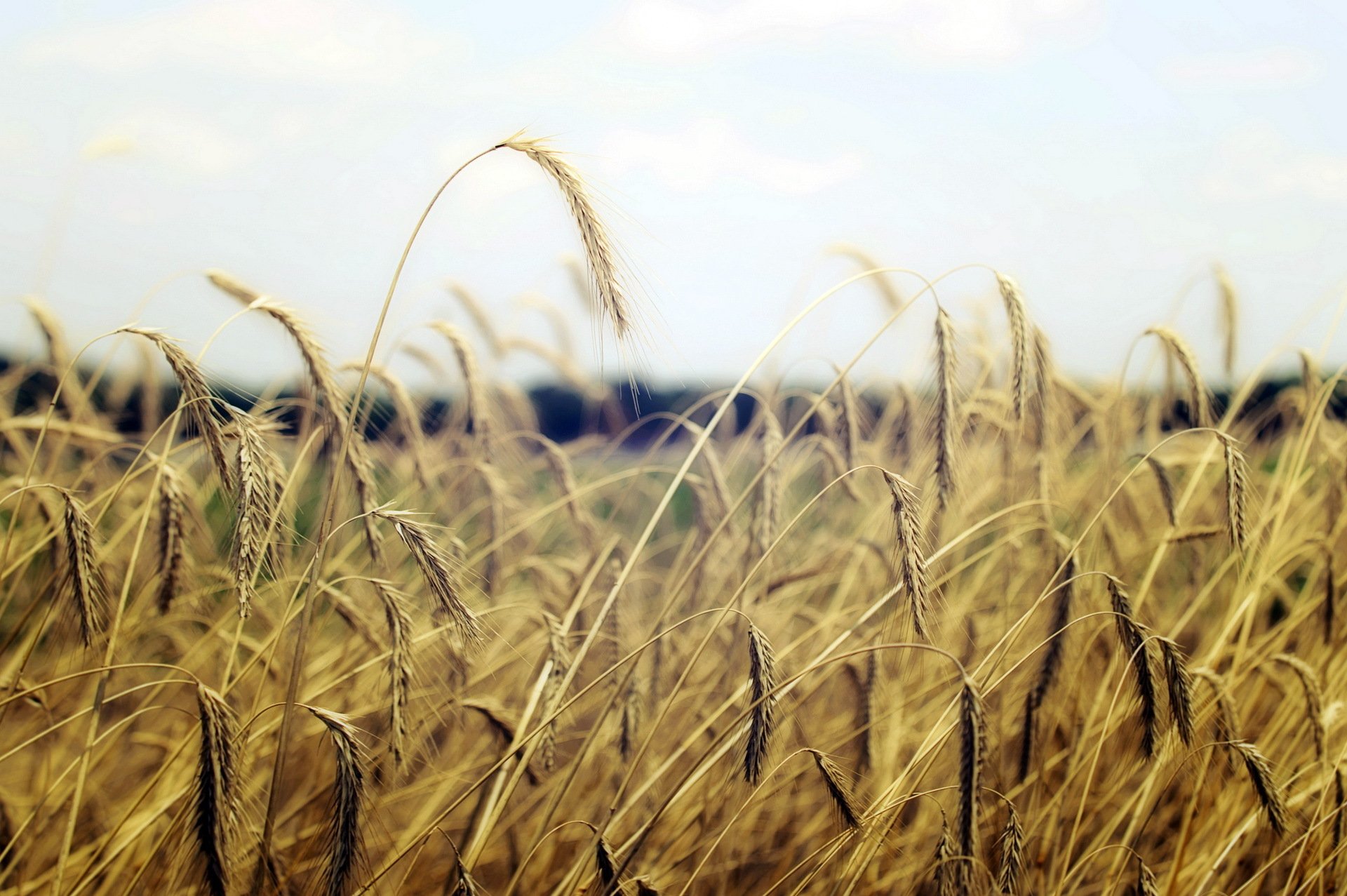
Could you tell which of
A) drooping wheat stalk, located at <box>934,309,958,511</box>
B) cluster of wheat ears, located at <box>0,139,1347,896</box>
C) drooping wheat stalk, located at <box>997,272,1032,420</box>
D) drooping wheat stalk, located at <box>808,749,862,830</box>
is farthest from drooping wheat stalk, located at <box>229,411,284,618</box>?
drooping wheat stalk, located at <box>997,272,1032,420</box>

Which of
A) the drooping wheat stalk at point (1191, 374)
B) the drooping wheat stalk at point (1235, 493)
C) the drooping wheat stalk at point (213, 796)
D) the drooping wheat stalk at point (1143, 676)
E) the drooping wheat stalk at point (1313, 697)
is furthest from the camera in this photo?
the drooping wheat stalk at point (1191, 374)

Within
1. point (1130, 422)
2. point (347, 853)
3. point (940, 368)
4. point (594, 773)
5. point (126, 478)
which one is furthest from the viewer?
point (1130, 422)

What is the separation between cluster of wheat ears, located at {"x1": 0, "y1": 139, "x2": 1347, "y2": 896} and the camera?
1.29m

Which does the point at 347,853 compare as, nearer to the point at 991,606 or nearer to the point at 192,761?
the point at 192,761

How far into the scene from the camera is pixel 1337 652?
224 cm

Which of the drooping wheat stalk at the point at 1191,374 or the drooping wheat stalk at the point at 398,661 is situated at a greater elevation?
the drooping wheat stalk at the point at 1191,374

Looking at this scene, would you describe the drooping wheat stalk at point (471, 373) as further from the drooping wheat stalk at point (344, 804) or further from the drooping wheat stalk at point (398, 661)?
the drooping wheat stalk at point (344, 804)

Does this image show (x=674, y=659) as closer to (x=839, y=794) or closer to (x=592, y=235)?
(x=839, y=794)

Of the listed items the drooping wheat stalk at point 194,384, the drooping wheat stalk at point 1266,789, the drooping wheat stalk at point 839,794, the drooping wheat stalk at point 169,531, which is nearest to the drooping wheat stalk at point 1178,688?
the drooping wheat stalk at point 1266,789

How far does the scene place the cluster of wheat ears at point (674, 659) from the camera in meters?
1.29

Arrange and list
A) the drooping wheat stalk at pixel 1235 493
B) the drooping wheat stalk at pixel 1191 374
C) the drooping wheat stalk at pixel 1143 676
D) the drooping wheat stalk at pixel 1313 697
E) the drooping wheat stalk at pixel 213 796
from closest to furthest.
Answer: the drooping wheat stalk at pixel 213 796 → the drooping wheat stalk at pixel 1143 676 → the drooping wheat stalk at pixel 1235 493 → the drooping wheat stalk at pixel 1313 697 → the drooping wheat stalk at pixel 1191 374

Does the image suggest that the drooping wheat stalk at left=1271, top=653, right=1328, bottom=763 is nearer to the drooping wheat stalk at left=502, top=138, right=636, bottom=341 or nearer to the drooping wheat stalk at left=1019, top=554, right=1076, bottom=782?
the drooping wheat stalk at left=1019, top=554, right=1076, bottom=782

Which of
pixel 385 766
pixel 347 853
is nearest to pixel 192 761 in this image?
pixel 385 766

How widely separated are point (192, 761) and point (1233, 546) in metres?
2.22
